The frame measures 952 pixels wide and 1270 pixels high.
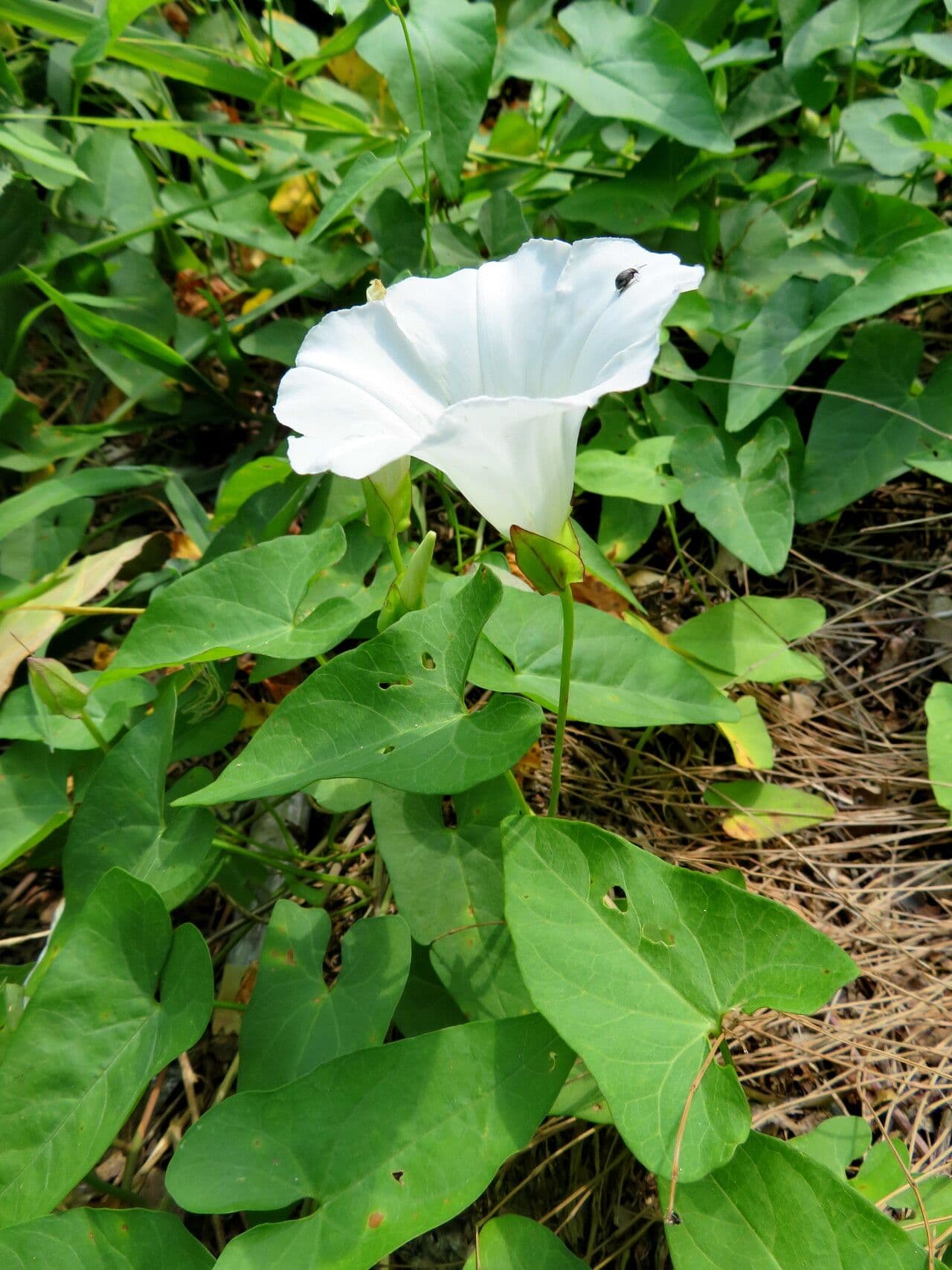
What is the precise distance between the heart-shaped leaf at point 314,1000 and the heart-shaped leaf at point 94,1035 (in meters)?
0.10

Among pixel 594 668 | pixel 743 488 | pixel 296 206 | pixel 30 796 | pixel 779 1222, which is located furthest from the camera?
pixel 296 206

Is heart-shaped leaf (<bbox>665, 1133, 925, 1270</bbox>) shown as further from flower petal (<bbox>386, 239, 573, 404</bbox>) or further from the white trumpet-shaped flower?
flower petal (<bbox>386, 239, 573, 404</bbox>)

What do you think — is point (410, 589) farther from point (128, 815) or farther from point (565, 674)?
point (128, 815)

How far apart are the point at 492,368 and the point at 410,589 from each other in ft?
0.96

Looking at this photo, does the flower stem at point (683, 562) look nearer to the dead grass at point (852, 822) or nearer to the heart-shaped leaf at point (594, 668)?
the dead grass at point (852, 822)

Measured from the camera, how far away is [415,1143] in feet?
3.02

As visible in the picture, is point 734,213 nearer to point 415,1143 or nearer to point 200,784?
point 200,784

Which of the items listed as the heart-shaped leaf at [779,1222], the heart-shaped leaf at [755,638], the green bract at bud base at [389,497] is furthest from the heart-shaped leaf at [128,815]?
the heart-shaped leaf at [755,638]

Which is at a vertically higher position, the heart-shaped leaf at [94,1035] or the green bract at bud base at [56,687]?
the green bract at bud base at [56,687]

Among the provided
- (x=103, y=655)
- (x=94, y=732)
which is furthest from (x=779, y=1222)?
(x=103, y=655)

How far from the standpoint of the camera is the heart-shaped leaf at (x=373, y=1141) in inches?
34.8

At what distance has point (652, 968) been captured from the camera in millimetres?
973

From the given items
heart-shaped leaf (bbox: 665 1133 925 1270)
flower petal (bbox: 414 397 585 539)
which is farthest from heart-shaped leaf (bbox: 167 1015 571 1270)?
flower petal (bbox: 414 397 585 539)

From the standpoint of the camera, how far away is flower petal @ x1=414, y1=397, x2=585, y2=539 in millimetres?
817
